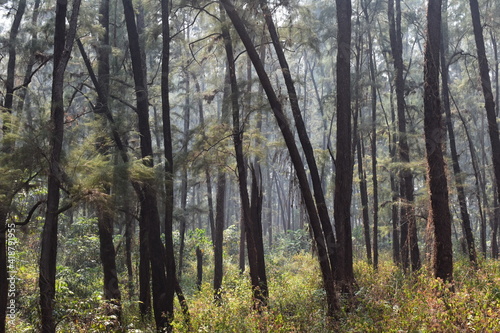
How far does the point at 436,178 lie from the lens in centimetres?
889

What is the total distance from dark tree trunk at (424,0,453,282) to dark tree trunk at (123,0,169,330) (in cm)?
572

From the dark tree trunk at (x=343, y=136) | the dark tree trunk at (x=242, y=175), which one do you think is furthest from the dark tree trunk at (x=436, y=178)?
the dark tree trunk at (x=242, y=175)

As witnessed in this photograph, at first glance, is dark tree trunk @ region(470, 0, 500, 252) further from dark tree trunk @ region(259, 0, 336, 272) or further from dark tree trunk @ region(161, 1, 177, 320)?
dark tree trunk @ region(161, 1, 177, 320)

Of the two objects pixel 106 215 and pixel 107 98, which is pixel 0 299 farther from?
pixel 107 98

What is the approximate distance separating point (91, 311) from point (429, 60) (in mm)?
8438

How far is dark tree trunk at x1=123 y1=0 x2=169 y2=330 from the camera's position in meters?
9.75

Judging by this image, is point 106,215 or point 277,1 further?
point 277,1

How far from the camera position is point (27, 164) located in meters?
7.40

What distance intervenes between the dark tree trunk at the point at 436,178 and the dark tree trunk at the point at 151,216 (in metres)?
5.72

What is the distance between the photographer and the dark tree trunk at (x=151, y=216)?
9750 mm

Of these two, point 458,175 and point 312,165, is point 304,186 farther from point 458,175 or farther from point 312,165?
point 458,175

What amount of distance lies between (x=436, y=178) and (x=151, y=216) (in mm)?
6445

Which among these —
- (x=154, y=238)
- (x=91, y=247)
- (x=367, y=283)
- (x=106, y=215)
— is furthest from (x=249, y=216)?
(x=91, y=247)

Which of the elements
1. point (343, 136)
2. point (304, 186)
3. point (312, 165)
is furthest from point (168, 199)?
point (343, 136)
